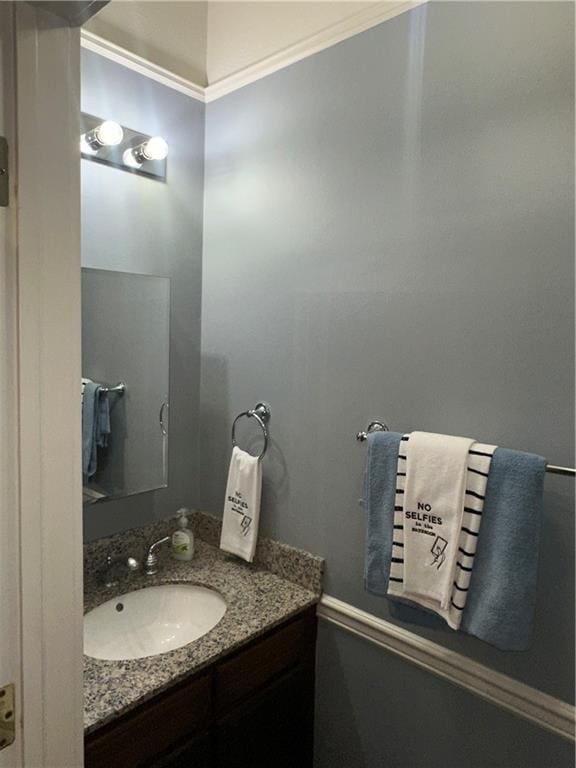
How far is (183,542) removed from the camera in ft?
5.78

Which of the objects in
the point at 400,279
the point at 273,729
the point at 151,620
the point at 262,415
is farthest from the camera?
the point at 262,415

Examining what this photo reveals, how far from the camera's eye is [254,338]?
5.65 feet

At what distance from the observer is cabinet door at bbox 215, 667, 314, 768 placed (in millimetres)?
1379

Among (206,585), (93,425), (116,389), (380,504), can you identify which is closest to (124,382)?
(116,389)

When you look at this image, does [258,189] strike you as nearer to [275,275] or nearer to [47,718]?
[275,275]

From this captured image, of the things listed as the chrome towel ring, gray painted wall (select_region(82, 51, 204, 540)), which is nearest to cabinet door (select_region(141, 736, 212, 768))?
gray painted wall (select_region(82, 51, 204, 540))

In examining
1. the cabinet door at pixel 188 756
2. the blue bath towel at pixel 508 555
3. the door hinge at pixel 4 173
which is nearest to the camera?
the door hinge at pixel 4 173

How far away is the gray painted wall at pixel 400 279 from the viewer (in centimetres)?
116

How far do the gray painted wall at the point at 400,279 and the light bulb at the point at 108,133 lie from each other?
0.38 metres

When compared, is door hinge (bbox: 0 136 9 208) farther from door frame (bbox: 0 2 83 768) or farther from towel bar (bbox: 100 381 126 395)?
towel bar (bbox: 100 381 126 395)

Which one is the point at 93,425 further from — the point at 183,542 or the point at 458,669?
the point at 458,669

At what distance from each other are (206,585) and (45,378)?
1111 mm

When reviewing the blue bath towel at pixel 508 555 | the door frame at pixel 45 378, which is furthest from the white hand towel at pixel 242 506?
the door frame at pixel 45 378

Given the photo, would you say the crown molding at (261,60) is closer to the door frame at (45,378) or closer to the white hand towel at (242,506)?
the door frame at (45,378)
